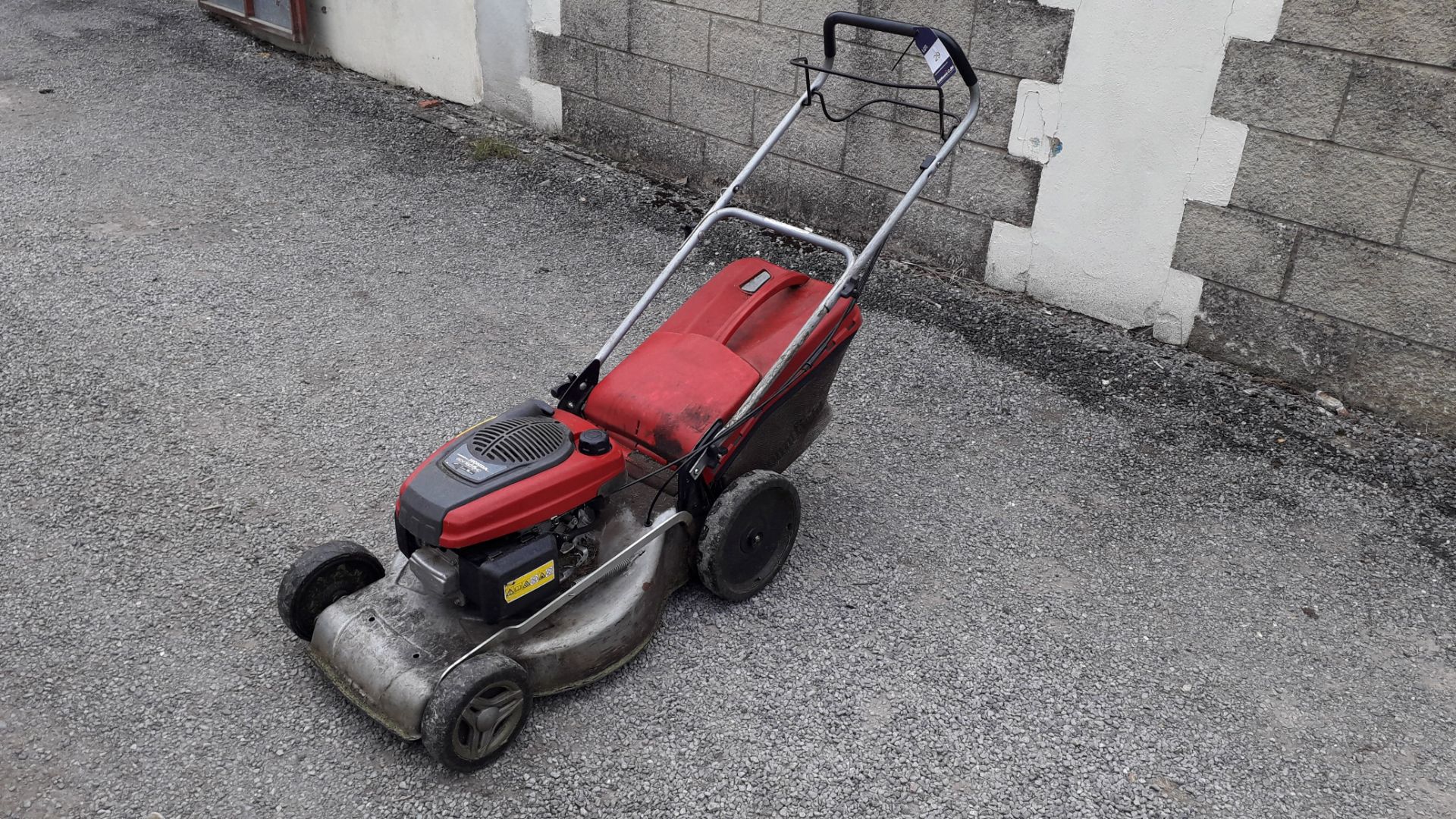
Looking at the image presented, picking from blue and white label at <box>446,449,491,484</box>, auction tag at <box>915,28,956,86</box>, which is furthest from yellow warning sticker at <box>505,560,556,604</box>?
auction tag at <box>915,28,956,86</box>

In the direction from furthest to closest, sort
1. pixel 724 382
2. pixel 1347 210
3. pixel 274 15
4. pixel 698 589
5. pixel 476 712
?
pixel 274 15
pixel 1347 210
pixel 698 589
pixel 724 382
pixel 476 712

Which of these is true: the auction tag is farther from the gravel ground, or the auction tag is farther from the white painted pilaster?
the white painted pilaster

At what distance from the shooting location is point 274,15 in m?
8.34

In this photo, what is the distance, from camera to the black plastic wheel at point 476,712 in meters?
2.63

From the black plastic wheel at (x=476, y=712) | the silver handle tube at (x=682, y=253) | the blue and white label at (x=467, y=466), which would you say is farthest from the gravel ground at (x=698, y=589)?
the silver handle tube at (x=682, y=253)

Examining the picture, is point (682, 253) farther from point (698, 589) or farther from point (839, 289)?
point (698, 589)

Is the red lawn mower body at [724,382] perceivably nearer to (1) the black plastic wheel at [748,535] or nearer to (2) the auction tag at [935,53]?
(1) the black plastic wheel at [748,535]

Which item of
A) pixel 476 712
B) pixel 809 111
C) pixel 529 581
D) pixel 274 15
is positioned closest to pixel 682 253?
pixel 529 581

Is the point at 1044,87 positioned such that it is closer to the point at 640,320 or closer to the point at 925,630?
the point at 640,320

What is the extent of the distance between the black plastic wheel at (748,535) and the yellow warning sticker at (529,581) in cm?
48

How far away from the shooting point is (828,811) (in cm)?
272

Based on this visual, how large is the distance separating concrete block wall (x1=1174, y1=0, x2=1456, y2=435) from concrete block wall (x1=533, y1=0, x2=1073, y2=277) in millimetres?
859

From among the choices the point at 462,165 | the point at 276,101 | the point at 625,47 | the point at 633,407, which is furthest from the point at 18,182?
the point at 633,407

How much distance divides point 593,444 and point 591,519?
25 cm
